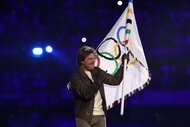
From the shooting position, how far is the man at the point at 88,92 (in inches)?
112

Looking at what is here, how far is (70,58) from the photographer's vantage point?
6.34 meters

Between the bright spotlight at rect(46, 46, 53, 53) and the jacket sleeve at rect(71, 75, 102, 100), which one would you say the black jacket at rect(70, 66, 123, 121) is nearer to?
the jacket sleeve at rect(71, 75, 102, 100)

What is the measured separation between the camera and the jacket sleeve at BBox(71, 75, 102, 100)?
2.82m

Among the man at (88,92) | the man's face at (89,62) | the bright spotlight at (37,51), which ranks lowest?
the man at (88,92)

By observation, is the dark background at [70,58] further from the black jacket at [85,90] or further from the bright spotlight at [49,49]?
the black jacket at [85,90]

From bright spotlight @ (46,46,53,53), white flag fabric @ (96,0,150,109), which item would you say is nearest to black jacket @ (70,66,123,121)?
white flag fabric @ (96,0,150,109)

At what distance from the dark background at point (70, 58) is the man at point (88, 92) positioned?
3.10 meters

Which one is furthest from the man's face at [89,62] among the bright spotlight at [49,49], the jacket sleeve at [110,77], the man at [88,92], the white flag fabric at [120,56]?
the bright spotlight at [49,49]

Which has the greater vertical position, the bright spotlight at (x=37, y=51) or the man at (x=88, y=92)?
the bright spotlight at (x=37, y=51)

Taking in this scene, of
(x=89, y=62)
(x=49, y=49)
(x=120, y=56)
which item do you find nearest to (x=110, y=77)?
(x=89, y=62)

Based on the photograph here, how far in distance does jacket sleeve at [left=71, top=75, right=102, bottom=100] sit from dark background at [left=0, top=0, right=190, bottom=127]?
3195 mm
